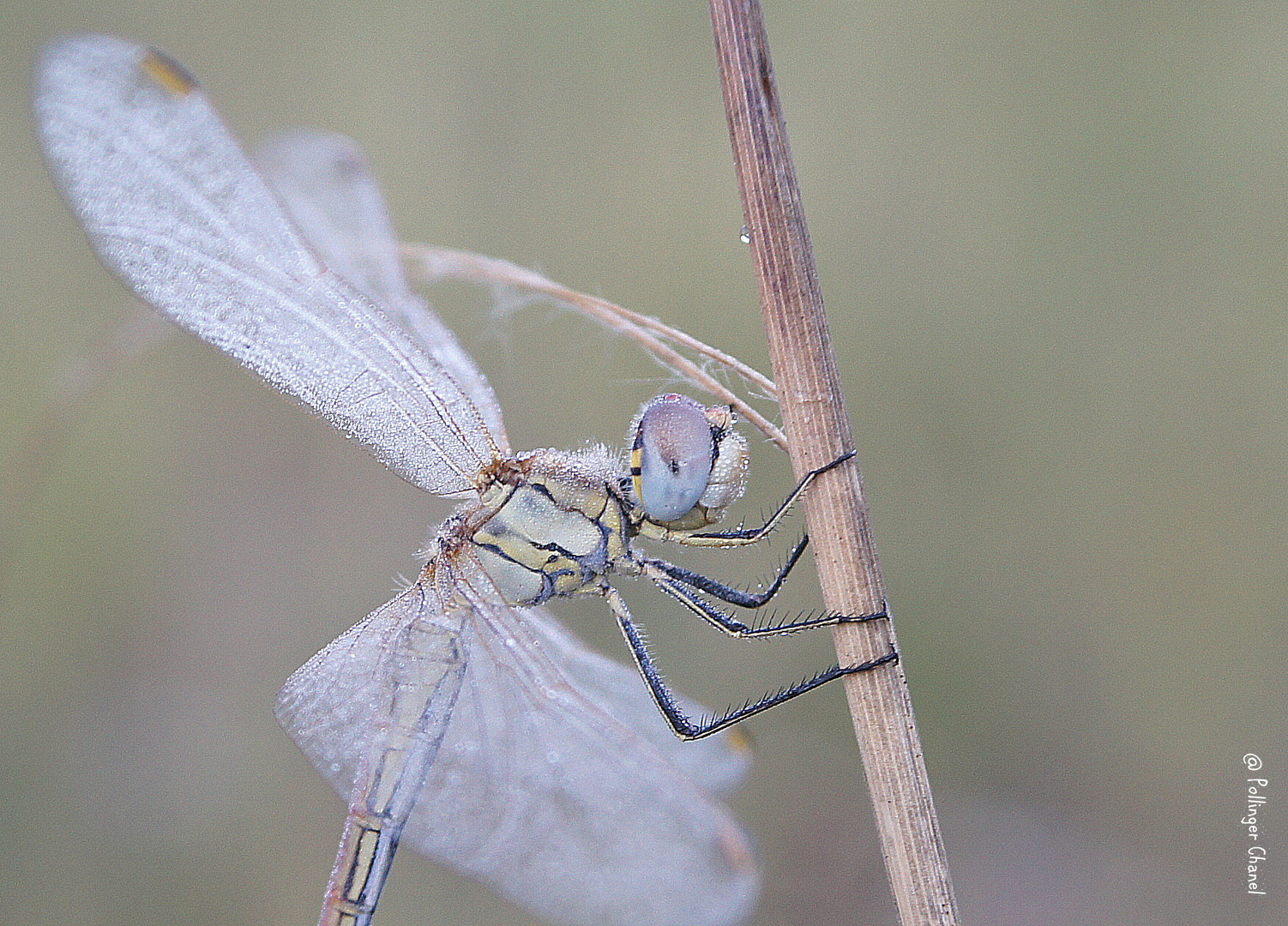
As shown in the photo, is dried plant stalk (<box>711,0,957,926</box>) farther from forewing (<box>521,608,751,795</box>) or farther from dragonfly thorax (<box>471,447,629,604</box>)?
forewing (<box>521,608,751,795</box>)

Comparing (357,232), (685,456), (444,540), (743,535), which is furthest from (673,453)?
(357,232)

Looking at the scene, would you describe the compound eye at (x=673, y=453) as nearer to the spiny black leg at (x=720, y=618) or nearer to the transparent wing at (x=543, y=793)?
the spiny black leg at (x=720, y=618)

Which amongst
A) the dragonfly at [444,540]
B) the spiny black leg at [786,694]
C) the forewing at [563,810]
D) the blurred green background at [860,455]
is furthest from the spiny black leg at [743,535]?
the blurred green background at [860,455]

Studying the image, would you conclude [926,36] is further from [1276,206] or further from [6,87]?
[6,87]

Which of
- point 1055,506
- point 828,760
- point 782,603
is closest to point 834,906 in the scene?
point 828,760

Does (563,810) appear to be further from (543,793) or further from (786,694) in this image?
(786,694)

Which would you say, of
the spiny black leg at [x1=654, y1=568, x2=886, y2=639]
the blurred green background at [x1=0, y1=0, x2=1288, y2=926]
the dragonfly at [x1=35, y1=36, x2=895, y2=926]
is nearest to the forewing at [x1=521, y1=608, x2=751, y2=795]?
the dragonfly at [x1=35, y1=36, x2=895, y2=926]
